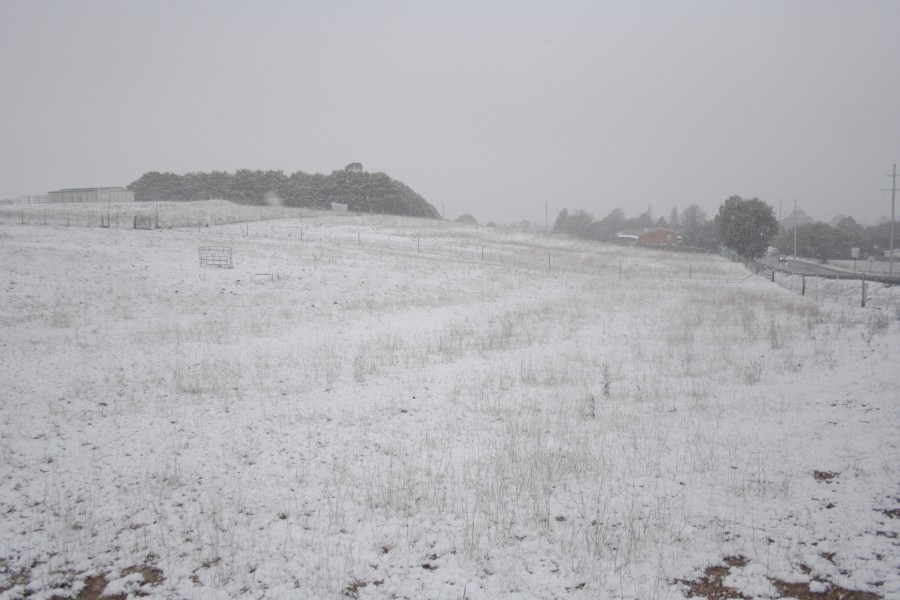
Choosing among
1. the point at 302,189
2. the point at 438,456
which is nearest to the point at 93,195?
the point at 302,189

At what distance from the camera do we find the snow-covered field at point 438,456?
5004 millimetres

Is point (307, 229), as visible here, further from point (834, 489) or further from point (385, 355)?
point (834, 489)

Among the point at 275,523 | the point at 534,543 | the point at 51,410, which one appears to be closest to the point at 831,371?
the point at 534,543

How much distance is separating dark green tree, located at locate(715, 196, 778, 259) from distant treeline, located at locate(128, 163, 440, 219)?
59217 millimetres

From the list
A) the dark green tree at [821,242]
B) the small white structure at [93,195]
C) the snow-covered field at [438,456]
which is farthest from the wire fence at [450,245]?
the dark green tree at [821,242]

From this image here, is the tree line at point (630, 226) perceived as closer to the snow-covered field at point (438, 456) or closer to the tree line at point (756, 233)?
the tree line at point (756, 233)

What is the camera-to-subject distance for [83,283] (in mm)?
21266

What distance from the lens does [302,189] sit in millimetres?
97625

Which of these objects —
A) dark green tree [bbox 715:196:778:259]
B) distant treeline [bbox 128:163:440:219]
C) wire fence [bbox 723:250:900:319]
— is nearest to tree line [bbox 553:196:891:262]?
dark green tree [bbox 715:196:778:259]

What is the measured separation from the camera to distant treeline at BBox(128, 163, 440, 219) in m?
95.8

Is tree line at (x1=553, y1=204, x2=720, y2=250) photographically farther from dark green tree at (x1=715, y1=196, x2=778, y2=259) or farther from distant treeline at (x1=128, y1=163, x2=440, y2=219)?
distant treeline at (x1=128, y1=163, x2=440, y2=219)

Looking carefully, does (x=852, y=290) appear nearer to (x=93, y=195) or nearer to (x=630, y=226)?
(x=93, y=195)

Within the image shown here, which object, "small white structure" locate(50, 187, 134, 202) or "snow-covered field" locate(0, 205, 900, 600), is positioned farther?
"small white structure" locate(50, 187, 134, 202)

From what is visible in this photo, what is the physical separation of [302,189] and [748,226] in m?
80.3
